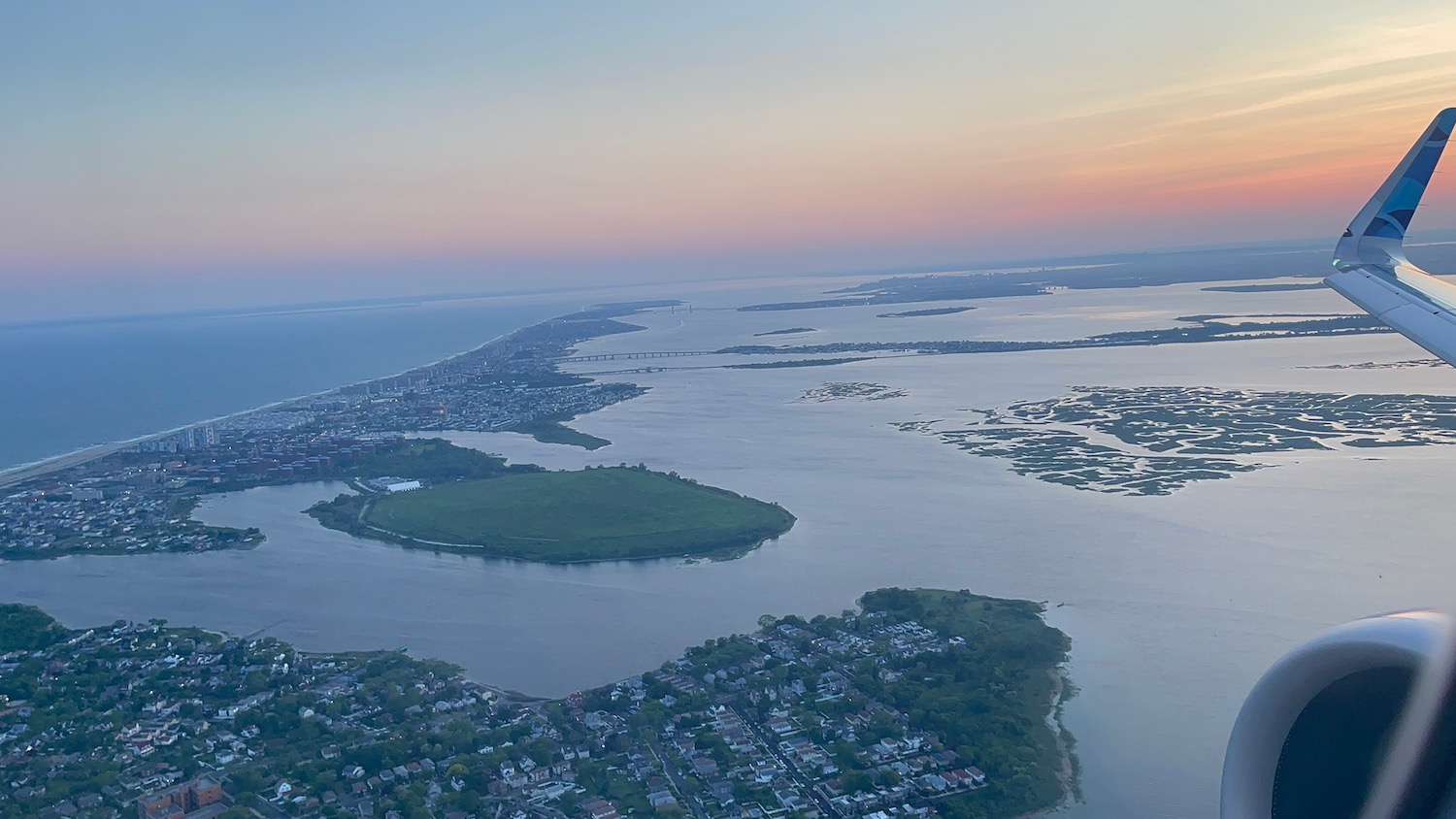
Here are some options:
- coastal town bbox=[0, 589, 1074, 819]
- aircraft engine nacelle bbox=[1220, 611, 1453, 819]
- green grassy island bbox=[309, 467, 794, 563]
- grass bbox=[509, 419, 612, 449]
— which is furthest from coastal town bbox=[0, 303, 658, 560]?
aircraft engine nacelle bbox=[1220, 611, 1453, 819]

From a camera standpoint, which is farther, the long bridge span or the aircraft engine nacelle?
the long bridge span

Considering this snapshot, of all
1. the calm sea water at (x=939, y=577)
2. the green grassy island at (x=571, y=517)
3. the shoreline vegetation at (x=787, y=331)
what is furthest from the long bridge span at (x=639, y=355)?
the green grassy island at (x=571, y=517)

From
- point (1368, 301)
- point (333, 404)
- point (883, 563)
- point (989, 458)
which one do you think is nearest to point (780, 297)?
point (333, 404)

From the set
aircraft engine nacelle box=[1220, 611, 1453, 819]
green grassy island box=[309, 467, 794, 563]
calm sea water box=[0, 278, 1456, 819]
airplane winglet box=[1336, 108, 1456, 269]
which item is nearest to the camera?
aircraft engine nacelle box=[1220, 611, 1453, 819]

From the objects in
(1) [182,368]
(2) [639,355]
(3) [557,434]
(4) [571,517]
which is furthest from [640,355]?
(4) [571,517]

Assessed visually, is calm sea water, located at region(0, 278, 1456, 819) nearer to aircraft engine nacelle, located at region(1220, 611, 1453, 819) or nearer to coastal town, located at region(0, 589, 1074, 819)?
coastal town, located at region(0, 589, 1074, 819)

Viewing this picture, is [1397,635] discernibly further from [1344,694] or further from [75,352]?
[75,352]

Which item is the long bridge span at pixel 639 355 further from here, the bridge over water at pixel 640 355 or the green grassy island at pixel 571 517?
the green grassy island at pixel 571 517
